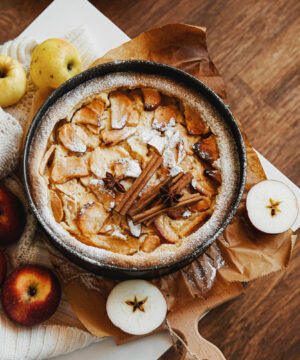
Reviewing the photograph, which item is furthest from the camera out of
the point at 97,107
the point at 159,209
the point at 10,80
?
the point at 10,80

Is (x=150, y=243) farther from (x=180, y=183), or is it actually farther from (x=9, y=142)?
(x=9, y=142)

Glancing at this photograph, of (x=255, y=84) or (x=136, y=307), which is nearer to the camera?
(x=136, y=307)

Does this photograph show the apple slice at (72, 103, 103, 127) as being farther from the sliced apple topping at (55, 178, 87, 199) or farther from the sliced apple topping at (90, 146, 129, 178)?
the sliced apple topping at (55, 178, 87, 199)

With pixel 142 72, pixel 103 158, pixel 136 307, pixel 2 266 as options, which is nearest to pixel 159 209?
pixel 103 158

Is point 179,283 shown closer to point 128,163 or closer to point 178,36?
point 128,163

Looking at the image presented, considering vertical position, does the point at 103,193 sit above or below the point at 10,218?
above

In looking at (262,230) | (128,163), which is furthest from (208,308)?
(128,163)
